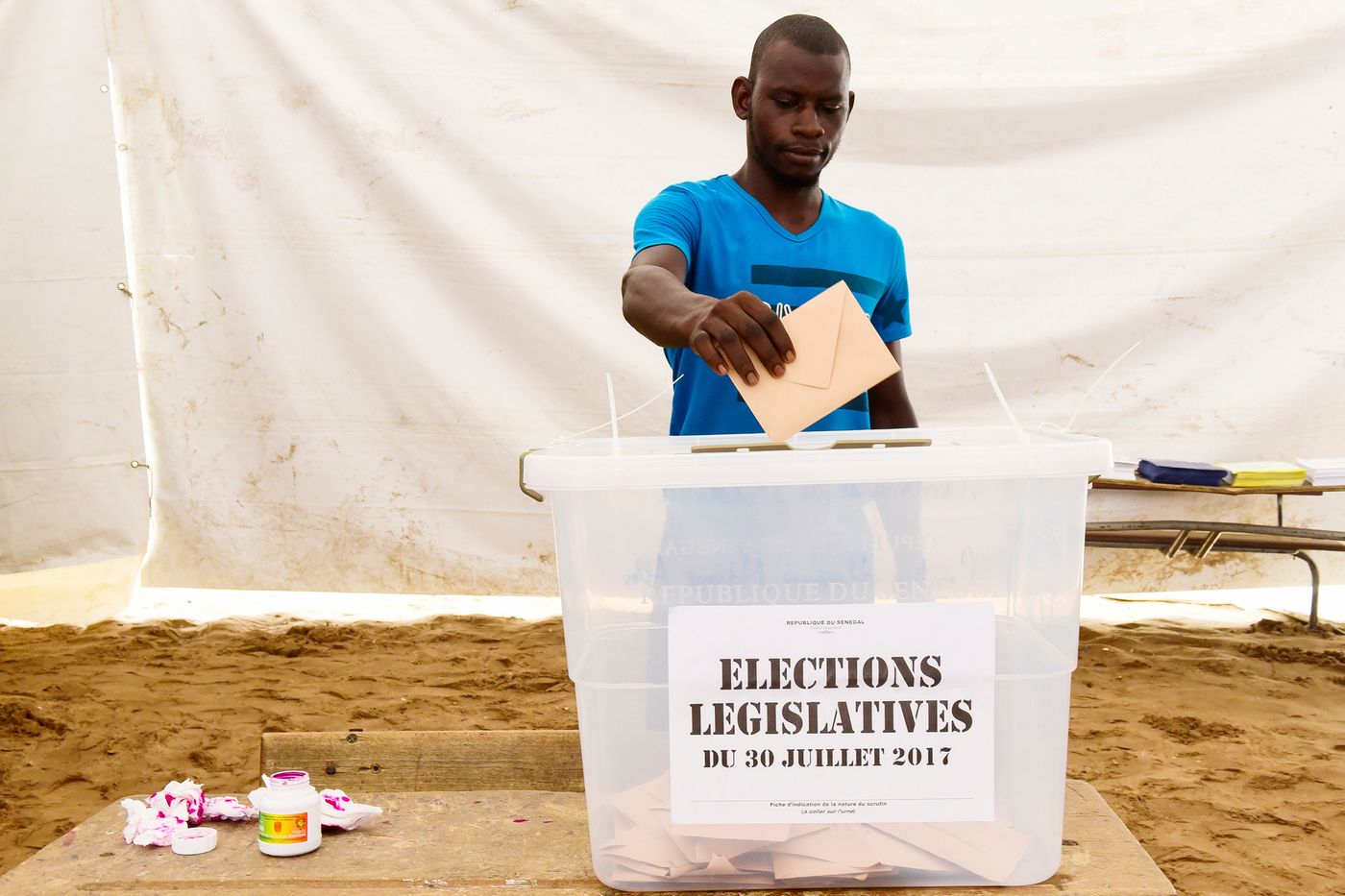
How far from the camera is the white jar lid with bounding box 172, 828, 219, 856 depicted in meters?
1.19

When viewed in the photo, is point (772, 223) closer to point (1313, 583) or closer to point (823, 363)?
point (823, 363)

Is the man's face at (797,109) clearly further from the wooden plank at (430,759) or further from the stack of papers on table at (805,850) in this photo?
the stack of papers on table at (805,850)

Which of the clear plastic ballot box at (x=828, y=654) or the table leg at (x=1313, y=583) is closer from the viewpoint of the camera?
the clear plastic ballot box at (x=828, y=654)

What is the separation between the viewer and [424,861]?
118 cm

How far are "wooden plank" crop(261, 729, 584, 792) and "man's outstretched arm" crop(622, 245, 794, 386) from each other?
0.54 meters

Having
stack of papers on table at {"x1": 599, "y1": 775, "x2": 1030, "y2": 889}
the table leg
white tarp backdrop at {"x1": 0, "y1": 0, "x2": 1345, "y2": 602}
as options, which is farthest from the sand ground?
stack of papers on table at {"x1": 599, "y1": 775, "x2": 1030, "y2": 889}

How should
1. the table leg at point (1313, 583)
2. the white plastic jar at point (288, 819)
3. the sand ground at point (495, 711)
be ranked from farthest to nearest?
the table leg at point (1313, 583), the sand ground at point (495, 711), the white plastic jar at point (288, 819)

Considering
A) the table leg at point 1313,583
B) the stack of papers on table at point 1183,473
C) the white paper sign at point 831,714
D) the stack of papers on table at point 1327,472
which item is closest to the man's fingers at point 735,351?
the white paper sign at point 831,714

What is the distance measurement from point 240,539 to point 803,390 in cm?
372

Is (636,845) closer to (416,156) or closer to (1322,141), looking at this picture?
(416,156)

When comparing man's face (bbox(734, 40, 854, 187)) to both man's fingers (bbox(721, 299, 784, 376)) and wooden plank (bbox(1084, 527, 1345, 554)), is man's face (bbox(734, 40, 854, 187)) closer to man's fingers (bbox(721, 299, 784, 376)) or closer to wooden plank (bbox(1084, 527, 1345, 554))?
man's fingers (bbox(721, 299, 784, 376))

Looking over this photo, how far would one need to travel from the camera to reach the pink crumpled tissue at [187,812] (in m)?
1.22

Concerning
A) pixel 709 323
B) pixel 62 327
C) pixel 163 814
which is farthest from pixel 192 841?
pixel 62 327

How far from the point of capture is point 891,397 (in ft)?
6.52
